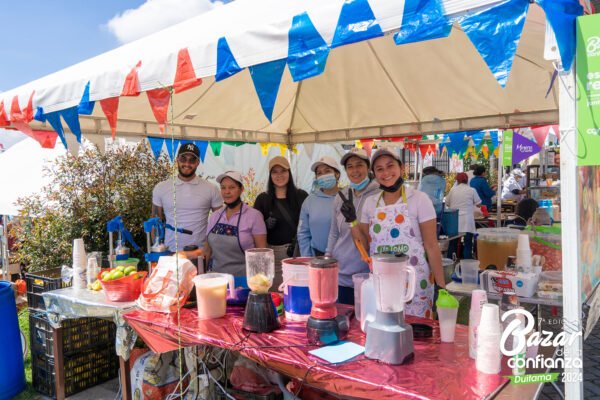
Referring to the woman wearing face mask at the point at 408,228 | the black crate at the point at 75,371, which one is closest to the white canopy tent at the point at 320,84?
the woman wearing face mask at the point at 408,228

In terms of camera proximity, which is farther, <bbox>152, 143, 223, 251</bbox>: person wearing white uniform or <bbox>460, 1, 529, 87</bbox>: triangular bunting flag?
<bbox>152, 143, 223, 251</bbox>: person wearing white uniform

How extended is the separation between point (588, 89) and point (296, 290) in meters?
1.57

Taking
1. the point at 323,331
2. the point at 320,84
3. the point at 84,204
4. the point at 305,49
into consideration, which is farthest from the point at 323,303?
the point at 84,204

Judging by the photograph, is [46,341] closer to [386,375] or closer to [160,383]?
[160,383]

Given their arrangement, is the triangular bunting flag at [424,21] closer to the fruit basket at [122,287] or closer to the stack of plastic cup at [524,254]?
the stack of plastic cup at [524,254]

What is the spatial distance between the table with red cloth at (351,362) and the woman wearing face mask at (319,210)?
993 mm

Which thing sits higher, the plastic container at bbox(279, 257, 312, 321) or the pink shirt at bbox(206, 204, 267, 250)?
the pink shirt at bbox(206, 204, 267, 250)

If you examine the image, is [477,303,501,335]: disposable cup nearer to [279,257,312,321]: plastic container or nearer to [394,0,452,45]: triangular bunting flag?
[279,257,312,321]: plastic container

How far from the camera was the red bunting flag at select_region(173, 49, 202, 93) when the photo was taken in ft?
8.44

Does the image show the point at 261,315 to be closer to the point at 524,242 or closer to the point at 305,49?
the point at 305,49

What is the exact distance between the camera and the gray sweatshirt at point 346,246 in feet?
9.65

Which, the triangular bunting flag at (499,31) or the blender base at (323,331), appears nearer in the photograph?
the triangular bunting flag at (499,31)

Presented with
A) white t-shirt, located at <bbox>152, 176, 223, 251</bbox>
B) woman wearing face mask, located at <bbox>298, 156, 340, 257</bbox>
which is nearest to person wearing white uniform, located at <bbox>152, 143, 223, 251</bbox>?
white t-shirt, located at <bbox>152, 176, 223, 251</bbox>

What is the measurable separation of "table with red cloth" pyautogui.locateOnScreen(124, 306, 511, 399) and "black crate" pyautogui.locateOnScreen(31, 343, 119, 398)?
1674 millimetres
